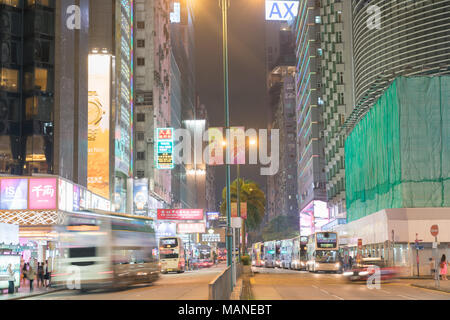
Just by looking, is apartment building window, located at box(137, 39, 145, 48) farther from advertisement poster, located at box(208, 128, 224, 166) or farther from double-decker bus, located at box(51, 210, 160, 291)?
double-decker bus, located at box(51, 210, 160, 291)

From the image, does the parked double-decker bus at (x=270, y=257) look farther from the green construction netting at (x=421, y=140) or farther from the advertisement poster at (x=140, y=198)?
the green construction netting at (x=421, y=140)

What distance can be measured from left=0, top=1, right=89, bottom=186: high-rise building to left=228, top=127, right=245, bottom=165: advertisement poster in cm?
2676

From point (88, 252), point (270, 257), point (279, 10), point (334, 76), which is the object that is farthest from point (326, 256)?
point (334, 76)

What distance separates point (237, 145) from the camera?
3500cm

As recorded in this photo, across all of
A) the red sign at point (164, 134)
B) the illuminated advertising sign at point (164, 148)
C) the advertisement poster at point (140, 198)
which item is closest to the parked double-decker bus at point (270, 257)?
the illuminated advertising sign at point (164, 148)

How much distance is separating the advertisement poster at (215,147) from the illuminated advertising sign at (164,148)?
53366 millimetres

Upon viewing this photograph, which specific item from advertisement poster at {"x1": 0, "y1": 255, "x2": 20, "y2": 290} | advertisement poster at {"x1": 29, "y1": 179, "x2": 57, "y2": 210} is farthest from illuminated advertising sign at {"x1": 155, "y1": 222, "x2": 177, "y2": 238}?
advertisement poster at {"x1": 0, "y1": 255, "x2": 20, "y2": 290}

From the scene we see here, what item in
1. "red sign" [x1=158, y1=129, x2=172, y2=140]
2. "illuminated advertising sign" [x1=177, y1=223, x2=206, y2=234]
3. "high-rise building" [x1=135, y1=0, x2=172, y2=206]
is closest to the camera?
"red sign" [x1=158, y1=129, x2=172, y2=140]

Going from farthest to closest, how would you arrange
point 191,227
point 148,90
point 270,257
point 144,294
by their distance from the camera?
point 148,90 < point 191,227 < point 270,257 < point 144,294

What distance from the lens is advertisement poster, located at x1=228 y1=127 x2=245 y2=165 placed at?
34.6 m

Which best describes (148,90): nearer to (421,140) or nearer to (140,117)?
(140,117)

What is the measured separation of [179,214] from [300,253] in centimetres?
2830

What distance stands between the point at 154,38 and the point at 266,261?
4039 centimetres

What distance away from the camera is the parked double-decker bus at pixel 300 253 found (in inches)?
2704
